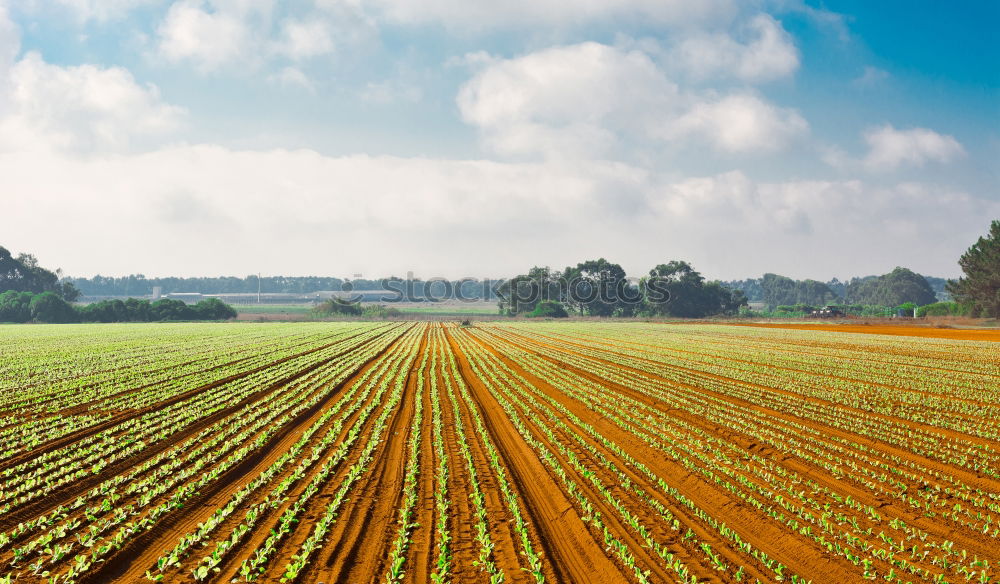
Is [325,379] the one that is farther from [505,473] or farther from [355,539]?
[355,539]

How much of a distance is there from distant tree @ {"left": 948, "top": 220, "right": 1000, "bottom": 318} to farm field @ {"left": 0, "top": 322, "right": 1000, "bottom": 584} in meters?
69.7

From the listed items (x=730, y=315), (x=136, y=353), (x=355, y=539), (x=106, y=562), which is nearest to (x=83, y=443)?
(x=106, y=562)

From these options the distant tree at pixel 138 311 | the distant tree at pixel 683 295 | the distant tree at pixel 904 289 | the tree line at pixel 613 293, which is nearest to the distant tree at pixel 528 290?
the tree line at pixel 613 293

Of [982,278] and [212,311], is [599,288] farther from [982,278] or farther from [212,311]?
[212,311]

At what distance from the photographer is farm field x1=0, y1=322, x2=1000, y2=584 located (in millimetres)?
6809

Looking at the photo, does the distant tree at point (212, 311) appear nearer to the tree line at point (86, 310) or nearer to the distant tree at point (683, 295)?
the tree line at point (86, 310)

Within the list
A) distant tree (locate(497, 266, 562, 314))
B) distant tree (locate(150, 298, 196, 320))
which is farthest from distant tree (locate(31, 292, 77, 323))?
distant tree (locate(497, 266, 562, 314))

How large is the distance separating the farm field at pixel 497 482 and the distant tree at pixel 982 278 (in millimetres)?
69658

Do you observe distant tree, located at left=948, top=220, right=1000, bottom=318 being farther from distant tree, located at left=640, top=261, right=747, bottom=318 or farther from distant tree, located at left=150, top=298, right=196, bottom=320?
distant tree, located at left=150, top=298, right=196, bottom=320

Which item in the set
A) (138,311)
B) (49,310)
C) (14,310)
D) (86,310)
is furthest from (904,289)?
(14,310)

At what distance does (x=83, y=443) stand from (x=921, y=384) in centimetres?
2677

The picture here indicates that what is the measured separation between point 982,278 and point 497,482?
9158cm

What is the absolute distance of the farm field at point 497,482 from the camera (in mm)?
6809

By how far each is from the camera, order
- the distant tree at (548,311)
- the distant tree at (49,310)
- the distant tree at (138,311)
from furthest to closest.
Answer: the distant tree at (548,311) < the distant tree at (138,311) < the distant tree at (49,310)
